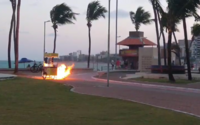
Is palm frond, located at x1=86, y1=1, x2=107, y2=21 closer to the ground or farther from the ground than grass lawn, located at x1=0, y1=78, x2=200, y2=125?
farther from the ground

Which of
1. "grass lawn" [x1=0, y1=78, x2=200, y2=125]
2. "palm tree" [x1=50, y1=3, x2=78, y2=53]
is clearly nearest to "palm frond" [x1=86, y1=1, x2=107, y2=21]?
"palm tree" [x1=50, y1=3, x2=78, y2=53]

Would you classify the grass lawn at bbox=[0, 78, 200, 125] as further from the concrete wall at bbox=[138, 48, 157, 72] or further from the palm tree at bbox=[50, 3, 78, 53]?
the palm tree at bbox=[50, 3, 78, 53]

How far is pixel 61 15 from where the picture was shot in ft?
228

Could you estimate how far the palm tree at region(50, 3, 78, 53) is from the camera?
6912 cm

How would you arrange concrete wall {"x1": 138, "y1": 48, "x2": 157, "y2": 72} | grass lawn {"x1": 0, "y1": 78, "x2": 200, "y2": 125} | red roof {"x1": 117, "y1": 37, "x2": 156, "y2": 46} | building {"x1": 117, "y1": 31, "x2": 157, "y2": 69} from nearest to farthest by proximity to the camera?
1. grass lawn {"x1": 0, "y1": 78, "x2": 200, "y2": 125}
2. concrete wall {"x1": 138, "y1": 48, "x2": 157, "y2": 72}
3. building {"x1": 117, "y1": 31, "x2": 157, "y2": 69}
4. red roof {"x1": 117, "y1": 37, "x2": 156, "y2": 46}

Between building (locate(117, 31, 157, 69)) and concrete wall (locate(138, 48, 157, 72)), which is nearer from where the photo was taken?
concrete wall (locate(138, 48, 157, 72))

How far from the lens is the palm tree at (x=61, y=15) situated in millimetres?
69125

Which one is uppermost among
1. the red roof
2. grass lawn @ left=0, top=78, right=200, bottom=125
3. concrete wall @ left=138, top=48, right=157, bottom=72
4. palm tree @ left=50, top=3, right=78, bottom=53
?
palm tree @ left=50, top=3, right=78, bottom=53

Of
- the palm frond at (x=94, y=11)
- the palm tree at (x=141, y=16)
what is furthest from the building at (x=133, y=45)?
the palm frond at (x=94, y=11)

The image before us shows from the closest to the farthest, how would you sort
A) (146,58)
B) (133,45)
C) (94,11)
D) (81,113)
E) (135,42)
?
1. (81,113)
2. (146,58)
3. (135,42)
4. (133,45)
5. (94,11)

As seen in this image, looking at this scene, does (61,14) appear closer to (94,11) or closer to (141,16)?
(94,11)

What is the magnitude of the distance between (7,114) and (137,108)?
16.7ft

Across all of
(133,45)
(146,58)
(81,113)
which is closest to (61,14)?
(133,45)

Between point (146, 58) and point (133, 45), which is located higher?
point (133, 45)
